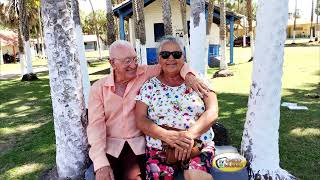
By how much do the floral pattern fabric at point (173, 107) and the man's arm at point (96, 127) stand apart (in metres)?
0.40

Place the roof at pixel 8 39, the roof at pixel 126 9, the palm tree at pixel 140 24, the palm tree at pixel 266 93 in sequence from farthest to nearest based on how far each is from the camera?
the roof at pixel 8 39, the roof at pixel 126 9, the palm tree at pixel 140 24, the palm tree at pixel 266 93

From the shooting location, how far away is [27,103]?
489 inches

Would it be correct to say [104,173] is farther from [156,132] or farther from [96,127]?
[156,132]

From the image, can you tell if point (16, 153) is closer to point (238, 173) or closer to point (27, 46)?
point (238, 173)

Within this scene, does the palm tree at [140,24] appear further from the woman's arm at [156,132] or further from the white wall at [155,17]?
the woman's arm at [156,132]

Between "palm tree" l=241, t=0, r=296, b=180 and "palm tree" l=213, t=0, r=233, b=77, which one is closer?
"palm tree" l=241, t=0, r=296, b=180

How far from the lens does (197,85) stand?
3.66 m

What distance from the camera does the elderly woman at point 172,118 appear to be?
3.54m

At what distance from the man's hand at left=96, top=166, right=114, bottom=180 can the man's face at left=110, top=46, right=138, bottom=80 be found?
924 mm

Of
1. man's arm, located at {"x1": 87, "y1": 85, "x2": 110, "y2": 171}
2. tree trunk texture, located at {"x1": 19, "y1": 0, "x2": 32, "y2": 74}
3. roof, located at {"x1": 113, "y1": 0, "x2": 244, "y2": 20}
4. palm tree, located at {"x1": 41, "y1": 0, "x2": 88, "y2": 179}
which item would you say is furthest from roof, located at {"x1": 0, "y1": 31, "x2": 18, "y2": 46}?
man's arm, located at {"x1": 87, "y1": 85, "x2": 110, "y2": 171}

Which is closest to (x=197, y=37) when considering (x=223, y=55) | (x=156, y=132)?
(x=156, y=132)

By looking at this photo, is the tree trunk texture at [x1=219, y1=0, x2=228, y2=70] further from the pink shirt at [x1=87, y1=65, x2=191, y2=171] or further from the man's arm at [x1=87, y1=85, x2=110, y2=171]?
the man's arm at [x1=87, y1=85, x2=110, y2=171]

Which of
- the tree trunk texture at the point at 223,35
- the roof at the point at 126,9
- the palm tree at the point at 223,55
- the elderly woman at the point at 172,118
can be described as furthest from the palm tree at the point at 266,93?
the roof at the point at 126,9

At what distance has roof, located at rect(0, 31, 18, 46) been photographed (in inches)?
1783
